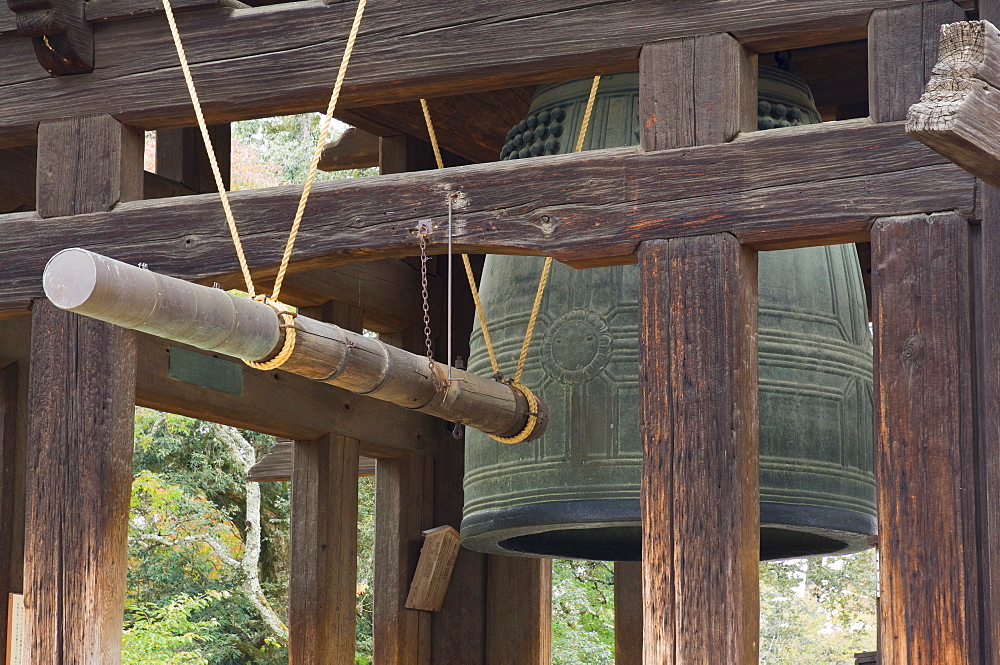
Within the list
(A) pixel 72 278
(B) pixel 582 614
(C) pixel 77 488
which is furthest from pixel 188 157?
(B) pixel 582 614

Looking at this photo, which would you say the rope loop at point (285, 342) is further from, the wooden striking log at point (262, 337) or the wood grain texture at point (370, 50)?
the wood grain texture at point (370, 50)

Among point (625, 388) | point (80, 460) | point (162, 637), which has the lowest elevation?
point (162, 637)

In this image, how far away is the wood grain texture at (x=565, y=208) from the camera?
3.91 metres

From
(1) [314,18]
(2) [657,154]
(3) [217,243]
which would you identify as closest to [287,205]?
(3) [217,243]

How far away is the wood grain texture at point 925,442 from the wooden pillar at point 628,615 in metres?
3.20

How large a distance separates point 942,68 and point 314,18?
2357mm

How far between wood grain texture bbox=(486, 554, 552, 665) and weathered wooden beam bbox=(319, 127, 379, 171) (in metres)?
2.07

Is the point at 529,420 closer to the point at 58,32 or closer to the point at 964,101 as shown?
the point at 58,32

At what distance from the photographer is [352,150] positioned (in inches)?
297

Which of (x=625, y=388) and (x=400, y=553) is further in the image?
(x=400, y=553)

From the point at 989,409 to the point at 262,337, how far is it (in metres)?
1.77

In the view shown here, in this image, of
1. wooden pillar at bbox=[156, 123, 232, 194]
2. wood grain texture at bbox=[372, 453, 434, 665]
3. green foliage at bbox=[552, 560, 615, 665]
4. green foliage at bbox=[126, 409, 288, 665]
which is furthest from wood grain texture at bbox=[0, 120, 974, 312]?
green foliage at bbox=[552, 560, 615, 665]

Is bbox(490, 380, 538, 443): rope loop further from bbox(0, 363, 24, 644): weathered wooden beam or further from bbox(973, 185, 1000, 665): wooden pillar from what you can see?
bbox(0, 363, 24, 644): weathered wooden beam

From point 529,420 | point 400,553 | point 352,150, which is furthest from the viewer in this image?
point 352,150
